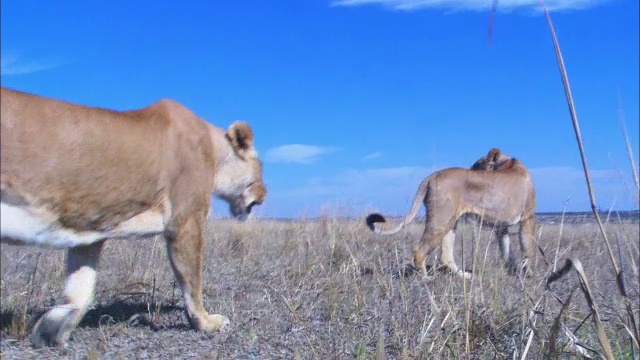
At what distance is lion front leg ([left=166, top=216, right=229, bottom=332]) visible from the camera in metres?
4.94

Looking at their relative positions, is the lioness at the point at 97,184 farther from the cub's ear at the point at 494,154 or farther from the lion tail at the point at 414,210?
the cub's ear at the point at 494,154

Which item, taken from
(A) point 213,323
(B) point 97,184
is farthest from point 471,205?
(B) point 97,184

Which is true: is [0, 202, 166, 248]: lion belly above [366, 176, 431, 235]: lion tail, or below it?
below

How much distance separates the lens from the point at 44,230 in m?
4.15

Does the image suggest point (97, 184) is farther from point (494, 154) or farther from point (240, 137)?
point (494, 154)

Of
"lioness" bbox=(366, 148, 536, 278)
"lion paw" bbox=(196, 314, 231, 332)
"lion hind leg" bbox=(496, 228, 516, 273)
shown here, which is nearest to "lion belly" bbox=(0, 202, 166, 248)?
"lion paw" bbox=(196, 314, 231, 332)

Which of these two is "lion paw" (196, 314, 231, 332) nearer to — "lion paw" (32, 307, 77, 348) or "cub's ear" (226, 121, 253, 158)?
"lion paw" (32, 307, 77, 348)

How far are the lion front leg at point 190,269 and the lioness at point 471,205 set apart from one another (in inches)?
153

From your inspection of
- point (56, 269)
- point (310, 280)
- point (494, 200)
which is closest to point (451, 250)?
point (494, 200)

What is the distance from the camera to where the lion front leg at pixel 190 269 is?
194 inches

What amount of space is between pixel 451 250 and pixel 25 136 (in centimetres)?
644

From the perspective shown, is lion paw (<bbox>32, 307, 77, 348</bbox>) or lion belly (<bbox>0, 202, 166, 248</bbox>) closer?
lion belly (<bbox>0, 202, 166, 248</bbox>)

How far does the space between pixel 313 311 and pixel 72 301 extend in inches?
62.1

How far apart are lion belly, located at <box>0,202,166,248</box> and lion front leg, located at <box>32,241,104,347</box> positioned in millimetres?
315
